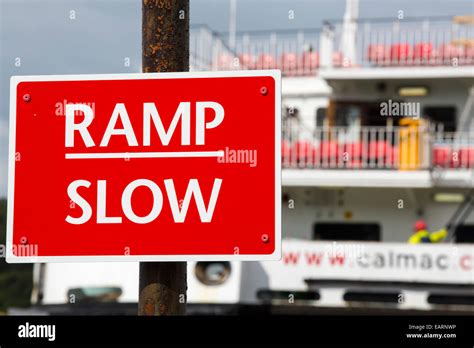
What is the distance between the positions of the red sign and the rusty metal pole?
26 cm

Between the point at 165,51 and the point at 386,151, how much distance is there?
1495 cm

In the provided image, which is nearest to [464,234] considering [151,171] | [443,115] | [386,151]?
[386,151]

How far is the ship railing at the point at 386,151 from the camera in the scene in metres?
18.6

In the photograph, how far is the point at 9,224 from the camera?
4285 millimetres

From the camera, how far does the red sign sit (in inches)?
165

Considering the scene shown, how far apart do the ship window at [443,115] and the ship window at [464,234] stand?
75.6 inches

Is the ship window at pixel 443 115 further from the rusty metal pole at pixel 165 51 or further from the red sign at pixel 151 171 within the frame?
the red sign at pixel 151 171

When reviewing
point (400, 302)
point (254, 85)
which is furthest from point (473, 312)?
point (254, 85)

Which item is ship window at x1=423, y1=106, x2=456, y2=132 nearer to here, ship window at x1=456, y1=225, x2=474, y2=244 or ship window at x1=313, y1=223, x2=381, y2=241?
ship window at x1=456, y1=225, x2=474, y2=244

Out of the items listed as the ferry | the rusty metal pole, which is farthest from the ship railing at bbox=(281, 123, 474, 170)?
the rusty metal pole

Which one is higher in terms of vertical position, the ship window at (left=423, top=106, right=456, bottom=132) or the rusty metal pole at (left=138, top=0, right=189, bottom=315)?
the ship window at (left=423, top=106, right=456, bottom=132)

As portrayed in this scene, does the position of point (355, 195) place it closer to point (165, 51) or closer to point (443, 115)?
point (443, 115)

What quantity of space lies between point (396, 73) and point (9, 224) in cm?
1570

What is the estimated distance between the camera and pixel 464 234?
61.5 feet
